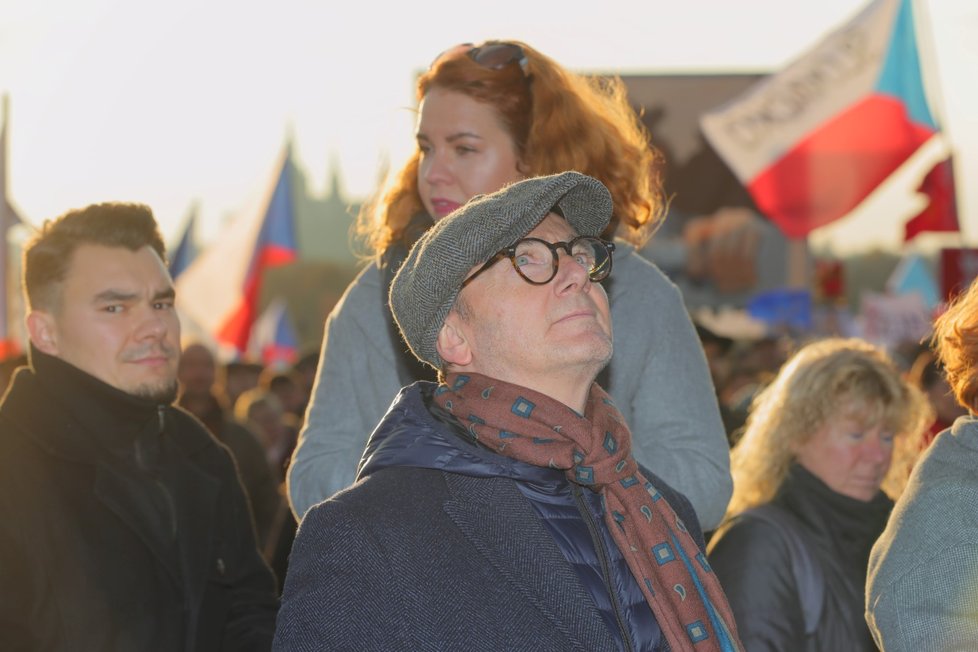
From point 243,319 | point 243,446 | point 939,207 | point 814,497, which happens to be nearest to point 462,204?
point 814,497

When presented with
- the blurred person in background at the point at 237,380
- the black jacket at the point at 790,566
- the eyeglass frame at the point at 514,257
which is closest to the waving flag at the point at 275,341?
the blurred person in background at the point at 237,380

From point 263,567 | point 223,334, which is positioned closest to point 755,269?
point 223,334

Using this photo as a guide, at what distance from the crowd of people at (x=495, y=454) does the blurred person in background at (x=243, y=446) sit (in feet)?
12.0

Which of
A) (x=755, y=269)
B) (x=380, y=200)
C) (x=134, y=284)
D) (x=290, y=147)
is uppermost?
(x=380, y=200)

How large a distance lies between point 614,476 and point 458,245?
52 cm

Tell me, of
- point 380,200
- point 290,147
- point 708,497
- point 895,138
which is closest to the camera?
point 708,497

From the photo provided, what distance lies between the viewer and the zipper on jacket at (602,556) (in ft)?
9.09

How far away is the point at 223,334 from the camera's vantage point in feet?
49.8

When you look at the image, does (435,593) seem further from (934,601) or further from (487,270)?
(934,601)

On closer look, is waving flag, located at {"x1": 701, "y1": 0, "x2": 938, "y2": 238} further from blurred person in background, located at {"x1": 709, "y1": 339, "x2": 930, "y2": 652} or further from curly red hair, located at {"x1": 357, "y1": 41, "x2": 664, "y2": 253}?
curly red hair, located at {"x1": 357, "y1": 41, "x2": 664, "y2": 253}

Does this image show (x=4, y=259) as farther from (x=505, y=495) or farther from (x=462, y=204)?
(x=505, y=495)

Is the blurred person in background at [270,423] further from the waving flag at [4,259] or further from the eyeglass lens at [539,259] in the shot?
the eyeglass lens at [539,259]

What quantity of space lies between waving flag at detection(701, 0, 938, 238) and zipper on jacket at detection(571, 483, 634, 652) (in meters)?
9.68

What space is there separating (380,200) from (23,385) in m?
1.09
